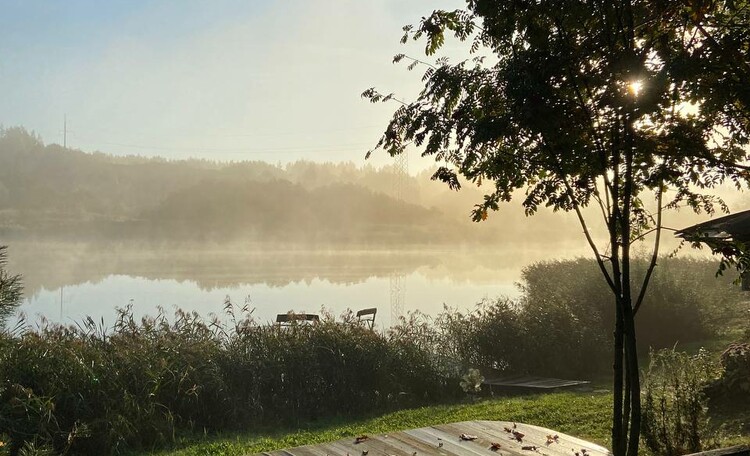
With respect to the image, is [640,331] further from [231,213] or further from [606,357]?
[231,213]

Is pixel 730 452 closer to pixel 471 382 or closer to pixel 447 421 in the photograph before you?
pixel 447 421

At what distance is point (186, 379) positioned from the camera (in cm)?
885

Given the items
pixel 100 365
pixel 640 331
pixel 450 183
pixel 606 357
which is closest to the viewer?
pixel 450 183

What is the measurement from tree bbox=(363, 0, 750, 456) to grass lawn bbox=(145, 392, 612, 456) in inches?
145

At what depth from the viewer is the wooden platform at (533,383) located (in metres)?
11.2

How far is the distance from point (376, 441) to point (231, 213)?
198 ft

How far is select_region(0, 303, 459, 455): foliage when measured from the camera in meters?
7.64

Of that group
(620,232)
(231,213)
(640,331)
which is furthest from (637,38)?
(231,213)

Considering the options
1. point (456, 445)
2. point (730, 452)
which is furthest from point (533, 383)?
point (730, 452)

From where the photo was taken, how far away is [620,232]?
4.48 meters

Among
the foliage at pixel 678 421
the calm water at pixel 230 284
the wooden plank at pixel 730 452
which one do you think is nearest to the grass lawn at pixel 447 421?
the foliage at pixel 678 421

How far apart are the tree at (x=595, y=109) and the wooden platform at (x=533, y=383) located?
266 inches

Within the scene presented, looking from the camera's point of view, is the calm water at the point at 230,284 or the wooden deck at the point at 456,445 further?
the calm water at the point at 230,284

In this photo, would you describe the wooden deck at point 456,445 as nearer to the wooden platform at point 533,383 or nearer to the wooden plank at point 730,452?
the wooden plank at point 730,452
